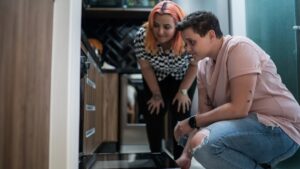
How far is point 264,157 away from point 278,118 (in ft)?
0.46

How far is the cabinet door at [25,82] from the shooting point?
87 centimetres

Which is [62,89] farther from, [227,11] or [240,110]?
[227,11]

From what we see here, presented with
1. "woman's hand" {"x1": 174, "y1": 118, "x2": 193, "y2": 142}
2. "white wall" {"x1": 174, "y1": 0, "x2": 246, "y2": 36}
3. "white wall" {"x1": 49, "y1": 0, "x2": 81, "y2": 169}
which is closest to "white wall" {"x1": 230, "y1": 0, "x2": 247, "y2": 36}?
"white wall" {"x1": 174, "y1": 0, "x2": 246, "y2": 36}

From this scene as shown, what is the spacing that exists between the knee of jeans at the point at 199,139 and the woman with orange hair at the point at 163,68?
21.1 inches

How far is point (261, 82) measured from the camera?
3.33 ft

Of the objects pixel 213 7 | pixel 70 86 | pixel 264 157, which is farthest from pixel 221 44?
pixel 213 7

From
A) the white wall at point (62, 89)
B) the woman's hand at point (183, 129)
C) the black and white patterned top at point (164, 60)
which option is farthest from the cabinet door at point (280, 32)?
the white wall at point (62, 89)

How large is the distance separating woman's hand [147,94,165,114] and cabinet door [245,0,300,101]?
56cm

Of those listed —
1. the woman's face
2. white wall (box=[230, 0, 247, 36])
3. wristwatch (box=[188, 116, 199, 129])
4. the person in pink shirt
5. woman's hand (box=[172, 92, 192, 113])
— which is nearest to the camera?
the person in pink shirt

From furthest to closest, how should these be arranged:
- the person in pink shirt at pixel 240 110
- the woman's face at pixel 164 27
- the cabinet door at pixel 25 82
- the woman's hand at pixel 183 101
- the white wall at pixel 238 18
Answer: the white wall at pixel 238 18
the woman's hand at pixel 183 101
the woman's face at pixel 164 27
the person in pink shirt at pixel 240 110
the cabinet door at pixel 25 82

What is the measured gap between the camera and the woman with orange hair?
144 cm

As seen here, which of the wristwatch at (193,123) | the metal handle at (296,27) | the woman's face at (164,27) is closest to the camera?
the wristwatch at (193,123)

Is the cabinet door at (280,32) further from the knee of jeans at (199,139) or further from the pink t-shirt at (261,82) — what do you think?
the knee of jeans at (199,139)

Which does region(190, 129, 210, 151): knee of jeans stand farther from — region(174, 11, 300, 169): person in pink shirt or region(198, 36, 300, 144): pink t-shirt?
region(198, 36, 300, 144): pink t-shirt
